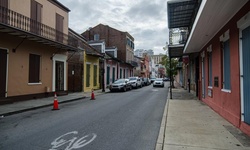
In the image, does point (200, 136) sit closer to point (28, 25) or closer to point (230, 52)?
point (230, 52)

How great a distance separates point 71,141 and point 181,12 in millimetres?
9962

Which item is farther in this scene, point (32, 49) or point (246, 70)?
point (32, 49)

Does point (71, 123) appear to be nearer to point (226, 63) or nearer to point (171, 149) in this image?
point (171, 149)

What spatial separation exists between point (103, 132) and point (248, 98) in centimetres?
421

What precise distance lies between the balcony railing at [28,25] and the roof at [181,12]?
862 centimetres

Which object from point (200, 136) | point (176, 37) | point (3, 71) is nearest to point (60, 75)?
point (3, 71)

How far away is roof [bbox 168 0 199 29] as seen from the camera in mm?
10289

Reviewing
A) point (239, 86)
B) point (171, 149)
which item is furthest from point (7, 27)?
point (239, 86)

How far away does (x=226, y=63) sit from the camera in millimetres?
7656

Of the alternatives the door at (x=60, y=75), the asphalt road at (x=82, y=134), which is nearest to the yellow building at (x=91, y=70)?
the door at (x=60, y=75)

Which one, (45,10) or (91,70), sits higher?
(45,10)

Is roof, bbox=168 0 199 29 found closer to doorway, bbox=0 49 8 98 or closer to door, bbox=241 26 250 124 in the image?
door, bbox=241 26 250 124

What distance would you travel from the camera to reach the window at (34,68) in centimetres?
1410

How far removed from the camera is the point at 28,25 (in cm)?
1302
